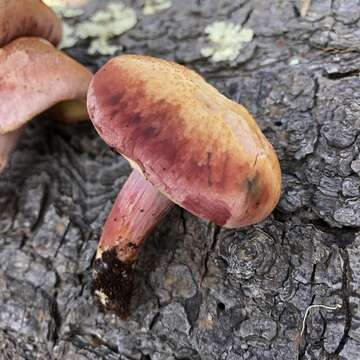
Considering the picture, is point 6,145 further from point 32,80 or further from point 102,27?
point 102,27

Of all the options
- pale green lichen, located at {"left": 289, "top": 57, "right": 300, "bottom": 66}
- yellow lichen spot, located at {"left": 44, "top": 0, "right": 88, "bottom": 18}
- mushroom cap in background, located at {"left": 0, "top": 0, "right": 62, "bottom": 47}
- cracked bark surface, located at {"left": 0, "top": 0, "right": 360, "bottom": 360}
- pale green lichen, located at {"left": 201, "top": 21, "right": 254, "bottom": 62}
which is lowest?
cracked bark surface, located at {"left": 0, "top": 0, "right": 360, "bottom": 360}

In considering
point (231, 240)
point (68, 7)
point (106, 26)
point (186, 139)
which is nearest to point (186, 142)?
point (186, 139)

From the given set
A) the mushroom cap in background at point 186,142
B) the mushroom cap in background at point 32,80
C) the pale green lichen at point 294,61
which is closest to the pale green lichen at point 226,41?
the pale green lichen at point 294,61

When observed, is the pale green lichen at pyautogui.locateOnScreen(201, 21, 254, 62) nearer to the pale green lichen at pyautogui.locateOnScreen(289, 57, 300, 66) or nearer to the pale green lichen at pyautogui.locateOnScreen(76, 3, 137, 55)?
the pale green lichen at pyautogui.locateOnScreen(289, 57, 300, 66)

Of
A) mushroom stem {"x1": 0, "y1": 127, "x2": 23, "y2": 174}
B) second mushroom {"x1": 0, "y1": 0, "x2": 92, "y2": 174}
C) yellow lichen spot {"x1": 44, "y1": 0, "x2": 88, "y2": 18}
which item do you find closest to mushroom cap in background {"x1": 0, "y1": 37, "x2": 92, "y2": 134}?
second mushroom {"x1": 0, "y1": 0, "x2": 92, "y2": 174}

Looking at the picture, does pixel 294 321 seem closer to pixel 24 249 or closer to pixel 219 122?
pixel 219 122

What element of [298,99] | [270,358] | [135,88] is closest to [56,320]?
[270,358]
